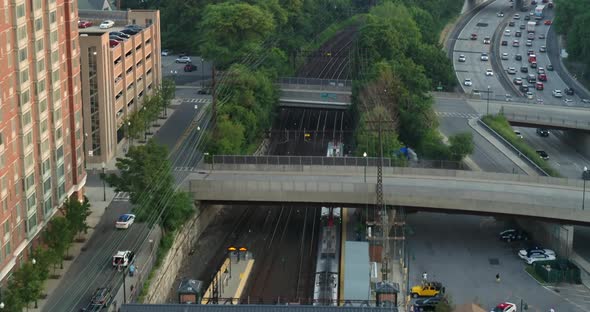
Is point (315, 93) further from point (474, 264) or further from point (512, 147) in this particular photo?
point (474, 264)

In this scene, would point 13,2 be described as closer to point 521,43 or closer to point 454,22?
point 521,43

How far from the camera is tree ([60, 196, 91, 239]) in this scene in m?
60.5

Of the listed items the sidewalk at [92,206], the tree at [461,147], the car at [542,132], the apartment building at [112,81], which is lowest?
the car at [542,132]

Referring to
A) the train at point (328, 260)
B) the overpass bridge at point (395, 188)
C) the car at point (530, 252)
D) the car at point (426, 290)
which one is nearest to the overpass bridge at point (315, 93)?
the train at point (328, 260)

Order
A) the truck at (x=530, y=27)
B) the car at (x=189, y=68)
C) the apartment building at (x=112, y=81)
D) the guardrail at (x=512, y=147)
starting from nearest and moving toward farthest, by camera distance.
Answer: the apartment building at (x=112, y=81)
the guardrail at (x=512, y=147)
the car at (x=189, y=68)
the truck at (x=530, y=27)

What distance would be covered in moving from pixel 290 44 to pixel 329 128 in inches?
701

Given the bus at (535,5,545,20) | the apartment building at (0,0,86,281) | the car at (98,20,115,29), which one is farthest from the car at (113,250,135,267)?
the bus at (535,5,545,20)

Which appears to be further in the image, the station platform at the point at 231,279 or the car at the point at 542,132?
the car at the point at 542,132

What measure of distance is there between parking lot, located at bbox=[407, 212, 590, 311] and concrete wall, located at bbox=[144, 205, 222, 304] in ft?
38.1

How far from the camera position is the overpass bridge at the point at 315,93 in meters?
96.1

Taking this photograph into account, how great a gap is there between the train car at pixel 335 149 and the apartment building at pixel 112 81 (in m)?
13.8

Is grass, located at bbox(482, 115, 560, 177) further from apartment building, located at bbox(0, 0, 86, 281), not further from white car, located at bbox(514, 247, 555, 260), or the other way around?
apartment building, located at bbox(0, 0, 86, 281)

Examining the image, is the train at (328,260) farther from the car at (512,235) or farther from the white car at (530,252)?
the white car at (530,252)

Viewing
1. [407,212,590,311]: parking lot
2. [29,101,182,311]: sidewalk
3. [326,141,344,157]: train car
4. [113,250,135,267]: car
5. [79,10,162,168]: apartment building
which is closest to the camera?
[29,101,182,311]: sidewalk
